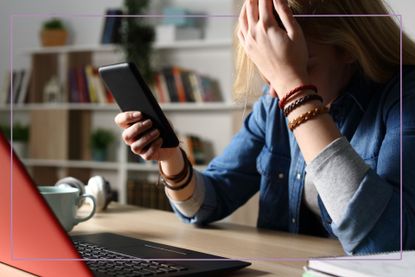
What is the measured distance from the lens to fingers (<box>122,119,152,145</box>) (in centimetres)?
90

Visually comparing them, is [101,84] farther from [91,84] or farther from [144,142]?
[144,142]

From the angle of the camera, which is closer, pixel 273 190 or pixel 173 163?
pixel 173 163

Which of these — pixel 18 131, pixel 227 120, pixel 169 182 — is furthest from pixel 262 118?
pixel 18 131

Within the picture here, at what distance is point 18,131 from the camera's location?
147 inches

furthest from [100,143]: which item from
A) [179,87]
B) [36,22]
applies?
[36,22]

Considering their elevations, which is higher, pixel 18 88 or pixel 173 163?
pixel 18 88

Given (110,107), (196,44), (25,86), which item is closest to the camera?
(196,44)

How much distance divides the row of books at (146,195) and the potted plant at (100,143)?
1.02ft

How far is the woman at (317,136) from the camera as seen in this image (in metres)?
0.76

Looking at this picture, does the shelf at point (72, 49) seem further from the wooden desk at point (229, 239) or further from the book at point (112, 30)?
the wooden desk at point (229, 239)

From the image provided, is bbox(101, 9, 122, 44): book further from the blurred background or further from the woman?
the woman

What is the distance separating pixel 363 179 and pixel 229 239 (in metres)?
0.25

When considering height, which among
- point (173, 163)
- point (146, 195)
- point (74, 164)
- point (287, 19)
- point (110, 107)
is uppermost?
point (287, 19)

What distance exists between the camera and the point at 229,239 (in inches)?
35.9
